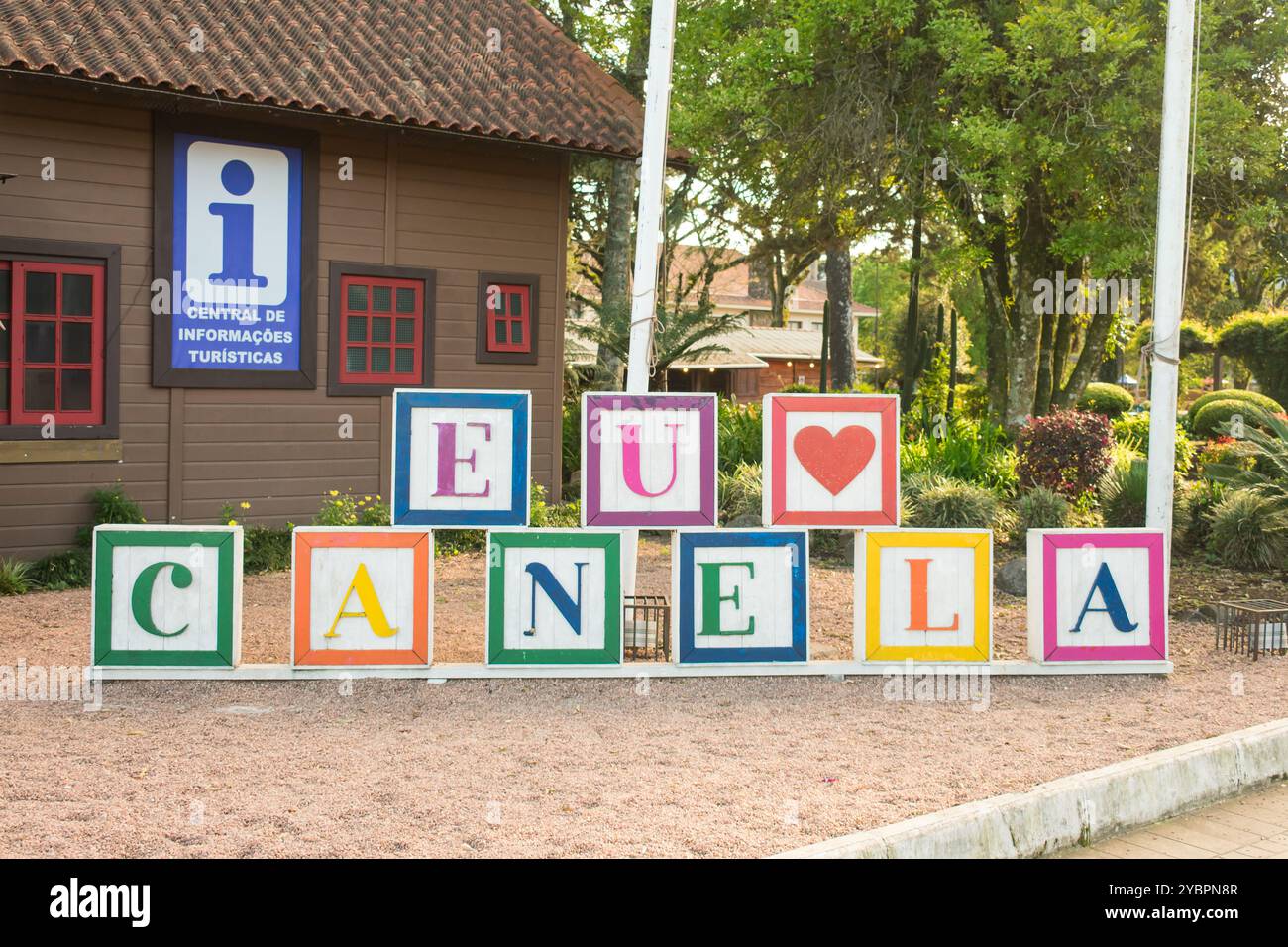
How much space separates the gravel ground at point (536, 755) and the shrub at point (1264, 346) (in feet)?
88.6

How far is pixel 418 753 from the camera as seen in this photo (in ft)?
20.8

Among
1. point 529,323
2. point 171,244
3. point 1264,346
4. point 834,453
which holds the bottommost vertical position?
point 834,453

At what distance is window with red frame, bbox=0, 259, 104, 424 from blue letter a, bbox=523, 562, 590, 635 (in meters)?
5.92

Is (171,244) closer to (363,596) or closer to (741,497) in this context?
(363,596)

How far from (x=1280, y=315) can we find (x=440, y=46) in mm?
27028

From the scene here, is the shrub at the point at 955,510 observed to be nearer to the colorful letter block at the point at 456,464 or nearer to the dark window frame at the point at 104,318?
the colorful letter block at the point at 456,464

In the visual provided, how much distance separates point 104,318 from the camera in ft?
38.7

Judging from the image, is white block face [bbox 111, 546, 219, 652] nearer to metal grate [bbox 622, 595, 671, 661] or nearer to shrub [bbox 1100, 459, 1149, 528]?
metal grate [bbox 622, 595, 671, 661]

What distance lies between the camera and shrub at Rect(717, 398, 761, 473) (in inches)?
667

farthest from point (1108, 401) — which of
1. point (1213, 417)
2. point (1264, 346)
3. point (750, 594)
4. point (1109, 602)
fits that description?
point (750, 594)

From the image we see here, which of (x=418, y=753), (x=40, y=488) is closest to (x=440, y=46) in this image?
(x=40, y=488)

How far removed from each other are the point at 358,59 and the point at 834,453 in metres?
7.86

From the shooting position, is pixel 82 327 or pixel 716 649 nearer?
pixel 716 649
